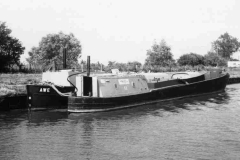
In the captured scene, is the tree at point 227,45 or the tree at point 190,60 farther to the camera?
the tree at point 227,45

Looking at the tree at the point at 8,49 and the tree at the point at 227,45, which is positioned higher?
the tree at the point at 227,45

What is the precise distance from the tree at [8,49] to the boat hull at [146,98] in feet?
60.3

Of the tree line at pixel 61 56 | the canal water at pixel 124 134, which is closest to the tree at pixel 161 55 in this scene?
the tree line at pixel 61 56

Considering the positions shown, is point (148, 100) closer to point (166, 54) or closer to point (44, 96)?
point (44, 96)

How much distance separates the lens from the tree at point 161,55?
2589 inches

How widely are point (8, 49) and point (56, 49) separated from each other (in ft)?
50.3

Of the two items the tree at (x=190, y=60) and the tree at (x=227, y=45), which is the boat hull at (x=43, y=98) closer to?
the tree at (x=190, y=60)

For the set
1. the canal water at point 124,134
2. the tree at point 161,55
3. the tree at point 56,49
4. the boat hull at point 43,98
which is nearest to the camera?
the canal water at point 124,134

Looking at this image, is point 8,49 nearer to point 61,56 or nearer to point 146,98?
point 61,56

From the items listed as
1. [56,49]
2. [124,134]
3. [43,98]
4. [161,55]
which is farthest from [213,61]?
[124,134]

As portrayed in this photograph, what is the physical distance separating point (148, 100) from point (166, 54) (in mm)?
41977

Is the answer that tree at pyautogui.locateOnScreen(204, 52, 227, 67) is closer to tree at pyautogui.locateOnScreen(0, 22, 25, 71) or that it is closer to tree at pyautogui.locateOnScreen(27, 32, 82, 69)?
tree at pyautogui.locateOnScreen(27, 32, 82, 69)

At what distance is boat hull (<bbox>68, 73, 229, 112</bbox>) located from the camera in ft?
69.2

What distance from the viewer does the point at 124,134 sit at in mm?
15445
